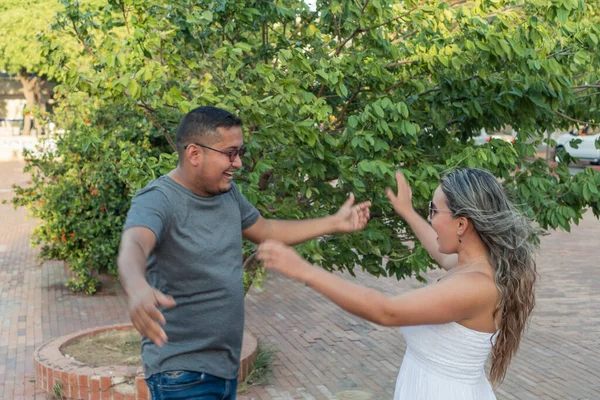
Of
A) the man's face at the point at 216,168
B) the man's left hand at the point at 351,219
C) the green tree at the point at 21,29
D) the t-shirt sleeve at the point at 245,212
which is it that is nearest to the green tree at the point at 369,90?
the man's left hand at the point at 351,219

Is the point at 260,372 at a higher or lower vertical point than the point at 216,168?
lower

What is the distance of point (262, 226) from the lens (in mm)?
3428

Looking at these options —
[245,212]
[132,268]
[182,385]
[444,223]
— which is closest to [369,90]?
[245,212]

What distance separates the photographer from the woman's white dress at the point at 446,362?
9.06 feet

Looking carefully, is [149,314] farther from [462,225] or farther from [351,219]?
[351,219]

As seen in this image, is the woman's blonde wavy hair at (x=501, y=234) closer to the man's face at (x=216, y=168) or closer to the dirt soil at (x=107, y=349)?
the man's face at (x=216, y=168)

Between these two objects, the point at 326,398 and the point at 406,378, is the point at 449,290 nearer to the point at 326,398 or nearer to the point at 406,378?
the point at 406,378

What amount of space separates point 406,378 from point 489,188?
75cm

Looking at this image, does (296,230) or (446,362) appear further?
(296,230)

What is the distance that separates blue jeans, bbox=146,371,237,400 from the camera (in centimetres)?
295

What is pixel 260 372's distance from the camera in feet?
20.6

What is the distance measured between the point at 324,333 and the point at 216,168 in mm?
4857

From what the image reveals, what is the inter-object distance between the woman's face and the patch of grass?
137 inches

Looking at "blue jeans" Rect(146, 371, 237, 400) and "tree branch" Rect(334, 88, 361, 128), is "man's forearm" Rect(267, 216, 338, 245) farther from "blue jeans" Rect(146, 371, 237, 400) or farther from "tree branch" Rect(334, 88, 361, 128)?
"tree branch" Rect(334, 88, 361, 128)
